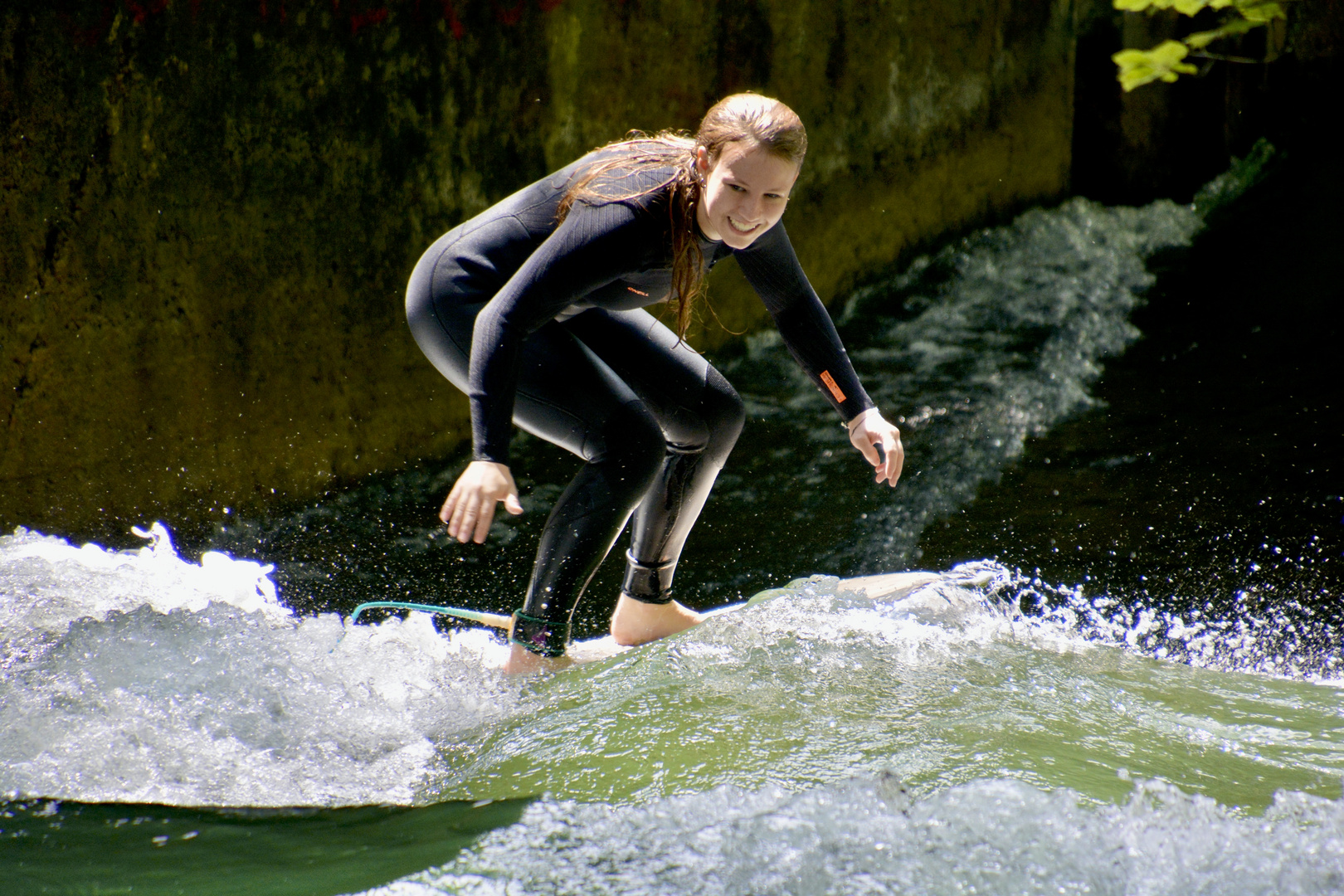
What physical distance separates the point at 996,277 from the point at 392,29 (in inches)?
162

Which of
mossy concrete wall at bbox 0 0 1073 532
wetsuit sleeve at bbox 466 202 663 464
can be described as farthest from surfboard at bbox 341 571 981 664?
mossy concrete wall at bbox 0 0 1073 532

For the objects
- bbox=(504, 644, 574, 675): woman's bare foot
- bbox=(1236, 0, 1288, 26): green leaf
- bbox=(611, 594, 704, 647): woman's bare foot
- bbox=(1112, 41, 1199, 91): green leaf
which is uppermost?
bbox=(1236, 0, 1288, 26): green leaf

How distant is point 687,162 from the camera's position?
2422 millimetres

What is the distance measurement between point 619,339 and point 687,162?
500 mm

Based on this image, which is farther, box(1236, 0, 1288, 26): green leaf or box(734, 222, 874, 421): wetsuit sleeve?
box(1236, 0, 1288, 26): green leaf

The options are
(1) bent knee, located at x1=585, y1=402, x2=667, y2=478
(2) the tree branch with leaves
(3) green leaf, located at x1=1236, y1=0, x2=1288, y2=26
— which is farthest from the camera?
(2) the tree branch with leaves

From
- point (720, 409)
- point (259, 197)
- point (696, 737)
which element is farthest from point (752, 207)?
point (259, 197)

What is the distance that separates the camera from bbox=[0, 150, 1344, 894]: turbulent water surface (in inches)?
68.4

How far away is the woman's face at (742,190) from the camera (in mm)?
2289

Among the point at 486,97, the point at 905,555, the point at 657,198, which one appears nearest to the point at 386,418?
the point at 486,97

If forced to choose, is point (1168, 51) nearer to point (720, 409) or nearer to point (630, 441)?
point (720, 409)

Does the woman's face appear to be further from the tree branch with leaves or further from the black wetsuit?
the tree branch with leaves

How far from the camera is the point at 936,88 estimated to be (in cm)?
696

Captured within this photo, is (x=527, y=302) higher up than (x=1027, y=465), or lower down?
higher up
